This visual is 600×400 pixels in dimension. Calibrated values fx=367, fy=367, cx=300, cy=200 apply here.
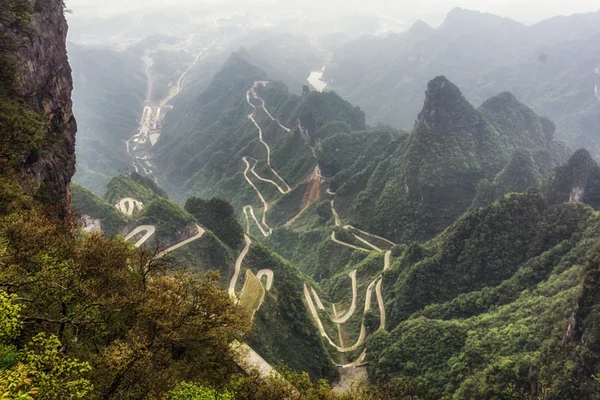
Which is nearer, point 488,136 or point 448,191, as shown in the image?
point 448,191

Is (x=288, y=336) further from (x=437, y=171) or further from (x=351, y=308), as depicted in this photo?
(x=437, y=171)

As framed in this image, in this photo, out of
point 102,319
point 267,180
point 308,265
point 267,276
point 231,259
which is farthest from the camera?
point 267,180

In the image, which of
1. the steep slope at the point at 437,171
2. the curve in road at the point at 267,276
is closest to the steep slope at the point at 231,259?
the curve in road at the point at 267,276

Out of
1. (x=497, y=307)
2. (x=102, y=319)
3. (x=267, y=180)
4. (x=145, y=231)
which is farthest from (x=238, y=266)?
(x=267, y=180)

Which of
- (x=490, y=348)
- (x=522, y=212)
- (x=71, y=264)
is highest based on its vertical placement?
(x=71, y=264)

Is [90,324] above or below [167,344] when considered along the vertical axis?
above

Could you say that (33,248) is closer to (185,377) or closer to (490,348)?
(185,377)

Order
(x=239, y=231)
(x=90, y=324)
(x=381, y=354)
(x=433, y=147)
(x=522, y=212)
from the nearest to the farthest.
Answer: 1. (x=90, y=324)
2. (x=381, y=354)
3. (x=522, y=212)
4. (x=239, y=231)
5. (x=433, y=147)

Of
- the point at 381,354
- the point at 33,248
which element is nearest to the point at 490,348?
the point at 381,354

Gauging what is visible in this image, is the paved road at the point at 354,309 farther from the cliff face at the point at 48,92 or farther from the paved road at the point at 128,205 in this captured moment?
the paved road at the point at 128,205
